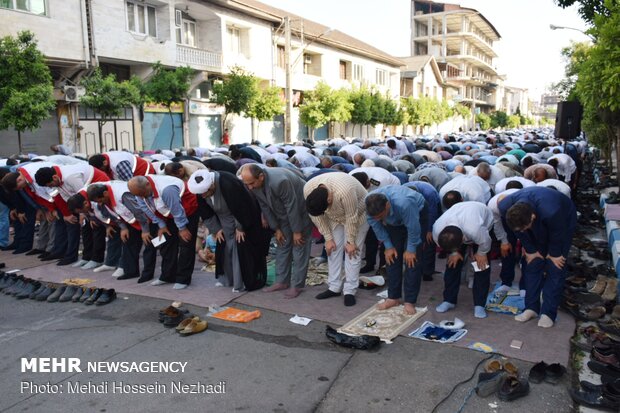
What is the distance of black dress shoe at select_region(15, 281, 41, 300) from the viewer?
6.28 metres

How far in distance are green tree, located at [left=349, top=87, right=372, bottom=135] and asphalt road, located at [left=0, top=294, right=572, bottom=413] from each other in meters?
28.5

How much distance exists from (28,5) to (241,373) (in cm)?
1608

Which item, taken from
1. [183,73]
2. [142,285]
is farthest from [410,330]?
[183,73]

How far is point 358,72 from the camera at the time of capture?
38219mm

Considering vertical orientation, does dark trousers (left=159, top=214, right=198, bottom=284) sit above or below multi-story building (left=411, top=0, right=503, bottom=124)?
below

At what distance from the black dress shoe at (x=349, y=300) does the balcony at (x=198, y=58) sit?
60.1 feet

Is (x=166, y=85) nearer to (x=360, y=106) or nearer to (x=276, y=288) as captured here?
(x=276, y=288)

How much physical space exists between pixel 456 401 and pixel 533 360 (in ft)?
3.26

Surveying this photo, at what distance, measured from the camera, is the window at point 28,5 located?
1513cm

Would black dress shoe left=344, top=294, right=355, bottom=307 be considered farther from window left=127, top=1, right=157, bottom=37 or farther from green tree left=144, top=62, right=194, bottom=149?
window left=127, top=1, right=157, bottom=37

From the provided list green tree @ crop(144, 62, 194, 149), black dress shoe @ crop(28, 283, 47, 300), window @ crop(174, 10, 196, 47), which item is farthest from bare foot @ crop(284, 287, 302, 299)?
window @ crop(174, 10, 196, 47)

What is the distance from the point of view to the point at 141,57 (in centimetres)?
1978

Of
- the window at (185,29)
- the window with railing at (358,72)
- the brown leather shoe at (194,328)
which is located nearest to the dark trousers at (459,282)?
the brown leather shoe at (194,328)

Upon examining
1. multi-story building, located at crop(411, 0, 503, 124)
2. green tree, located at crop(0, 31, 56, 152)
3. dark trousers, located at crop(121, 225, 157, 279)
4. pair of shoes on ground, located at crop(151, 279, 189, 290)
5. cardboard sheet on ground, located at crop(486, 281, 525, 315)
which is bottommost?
pair of shoes on ground, located at crop(151, 279, 189, 290)
